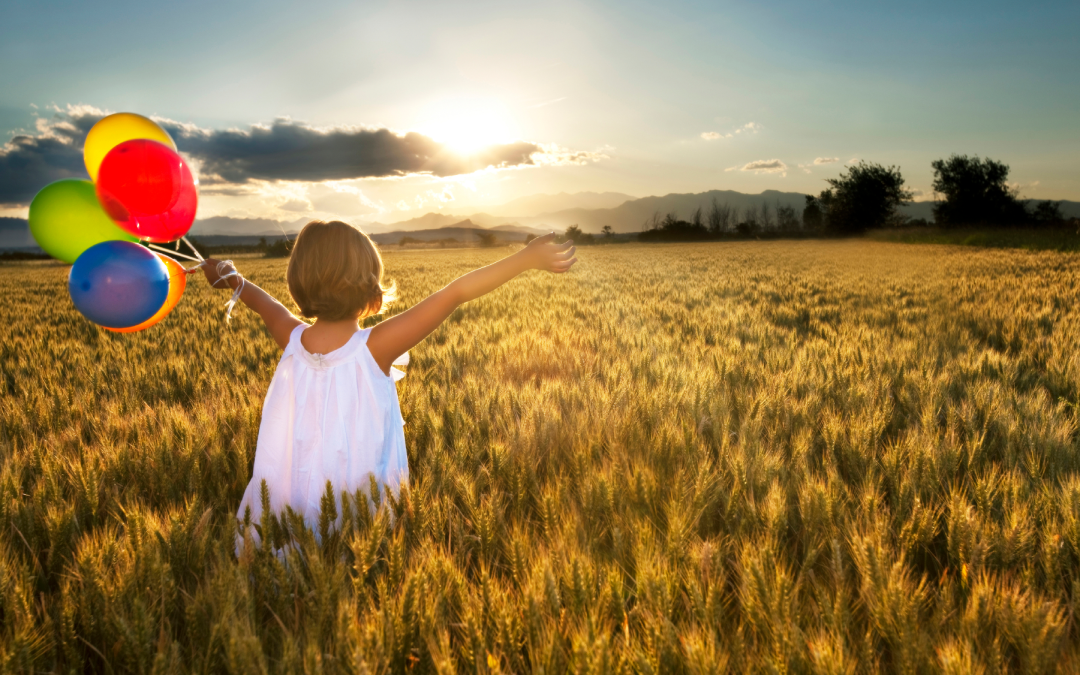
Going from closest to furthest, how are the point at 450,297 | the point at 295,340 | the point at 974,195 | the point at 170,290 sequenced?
1. the point at 450,297
2. the point at 295,340
3. the point at 170,290
4. the point at 974,195

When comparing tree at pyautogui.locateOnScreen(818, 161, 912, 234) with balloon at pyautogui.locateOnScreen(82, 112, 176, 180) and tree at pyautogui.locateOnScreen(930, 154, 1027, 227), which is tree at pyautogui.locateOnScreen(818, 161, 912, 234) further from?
balloon at pyautogui.locateOnScreen(82, 112, 176, 180)

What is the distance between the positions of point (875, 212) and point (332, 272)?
72.4 metres

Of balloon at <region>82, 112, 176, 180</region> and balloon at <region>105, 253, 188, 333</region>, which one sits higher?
balloon at <region>82, 112, 176, 180</region>

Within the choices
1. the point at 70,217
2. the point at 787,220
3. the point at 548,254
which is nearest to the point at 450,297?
the point at 548,254

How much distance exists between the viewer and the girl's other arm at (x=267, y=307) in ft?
6.98

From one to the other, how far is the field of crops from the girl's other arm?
49cm

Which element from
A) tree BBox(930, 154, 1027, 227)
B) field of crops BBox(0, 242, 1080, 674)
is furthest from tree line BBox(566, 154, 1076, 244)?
field of crops BBox(0, 242, 1080, 674)

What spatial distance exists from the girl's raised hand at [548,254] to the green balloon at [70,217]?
5.78ft

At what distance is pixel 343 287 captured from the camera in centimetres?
185

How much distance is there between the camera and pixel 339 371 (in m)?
1.89

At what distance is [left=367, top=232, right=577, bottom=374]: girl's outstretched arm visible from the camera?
1.79 m

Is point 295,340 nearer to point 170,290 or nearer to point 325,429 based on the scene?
point 325,429

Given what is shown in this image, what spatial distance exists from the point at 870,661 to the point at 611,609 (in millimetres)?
521

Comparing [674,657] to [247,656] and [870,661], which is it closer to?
[870,661]
